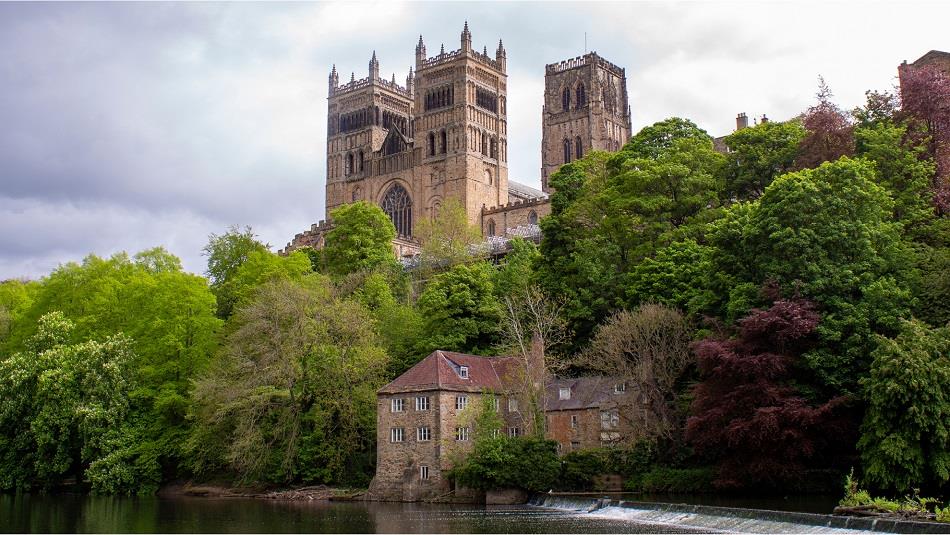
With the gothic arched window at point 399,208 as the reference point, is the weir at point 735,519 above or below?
below

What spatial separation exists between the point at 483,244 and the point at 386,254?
366 inches

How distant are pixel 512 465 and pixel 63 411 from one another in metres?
27.4

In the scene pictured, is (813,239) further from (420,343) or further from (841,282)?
(420,343)

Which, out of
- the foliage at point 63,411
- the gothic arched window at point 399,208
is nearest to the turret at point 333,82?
the gothic arched window at point 399,208

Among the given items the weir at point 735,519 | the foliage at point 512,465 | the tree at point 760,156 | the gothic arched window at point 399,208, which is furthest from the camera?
the gothic arched window at point 399,208

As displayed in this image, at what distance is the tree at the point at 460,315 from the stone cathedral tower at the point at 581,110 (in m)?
71.8

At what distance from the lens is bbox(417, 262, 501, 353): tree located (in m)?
55.3

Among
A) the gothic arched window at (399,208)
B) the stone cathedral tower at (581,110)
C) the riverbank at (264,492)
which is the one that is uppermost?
the stone cathedral tower at (581,110)

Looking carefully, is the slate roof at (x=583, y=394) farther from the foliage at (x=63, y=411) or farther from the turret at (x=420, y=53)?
the turret at (x=420, y=53)

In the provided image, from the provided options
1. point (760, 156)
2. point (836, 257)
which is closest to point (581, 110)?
point (760, 156)

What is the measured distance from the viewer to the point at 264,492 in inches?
2056

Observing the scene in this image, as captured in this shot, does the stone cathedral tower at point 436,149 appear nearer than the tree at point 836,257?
No

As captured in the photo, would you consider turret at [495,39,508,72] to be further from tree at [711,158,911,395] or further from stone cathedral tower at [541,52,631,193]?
tree at [711,158,911,395]

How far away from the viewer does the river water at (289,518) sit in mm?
32344
